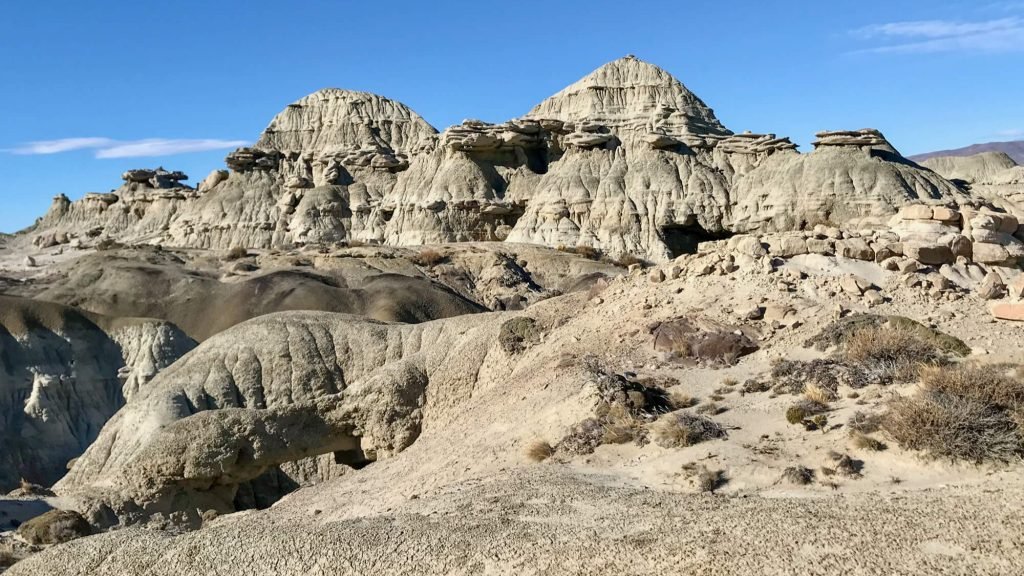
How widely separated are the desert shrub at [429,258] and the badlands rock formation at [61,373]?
73.5 ft

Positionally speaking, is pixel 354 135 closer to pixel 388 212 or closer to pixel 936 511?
pixel 388 212

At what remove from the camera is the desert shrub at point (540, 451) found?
13359 millimetres

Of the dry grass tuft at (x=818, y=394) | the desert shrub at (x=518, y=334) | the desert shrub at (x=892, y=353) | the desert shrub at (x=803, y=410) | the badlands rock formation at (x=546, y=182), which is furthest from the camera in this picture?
the badlands rock formation at (x=546, y=182)

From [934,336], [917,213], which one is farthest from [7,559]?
[917,213]

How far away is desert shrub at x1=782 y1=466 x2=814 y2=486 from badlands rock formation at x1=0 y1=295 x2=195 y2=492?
2855cm

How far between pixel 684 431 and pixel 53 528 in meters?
9.67

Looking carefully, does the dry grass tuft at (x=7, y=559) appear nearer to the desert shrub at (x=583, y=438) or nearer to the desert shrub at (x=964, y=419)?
the desert shrub at (x=583, y=438)

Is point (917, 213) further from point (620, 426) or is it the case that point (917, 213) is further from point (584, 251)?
point (584, 251)

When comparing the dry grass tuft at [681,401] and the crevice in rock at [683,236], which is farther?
the crevice in rock at [683,236]

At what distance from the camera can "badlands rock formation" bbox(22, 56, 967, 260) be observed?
68.1 meters

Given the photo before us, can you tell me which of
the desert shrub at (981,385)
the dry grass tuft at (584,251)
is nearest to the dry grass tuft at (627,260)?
the dry grass tuft at (584,251)

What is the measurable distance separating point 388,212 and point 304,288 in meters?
33.1

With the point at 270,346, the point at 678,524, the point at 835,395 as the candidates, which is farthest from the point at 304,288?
the point at 678,524

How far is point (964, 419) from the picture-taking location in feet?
38.3
